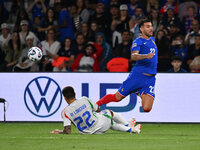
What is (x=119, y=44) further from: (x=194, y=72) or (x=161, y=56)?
(x=194, y=72)

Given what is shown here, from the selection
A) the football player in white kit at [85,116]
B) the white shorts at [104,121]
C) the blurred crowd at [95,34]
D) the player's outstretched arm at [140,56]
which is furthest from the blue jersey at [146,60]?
the blurred crowd at [95,34]

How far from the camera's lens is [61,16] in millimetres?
Answer: 17469

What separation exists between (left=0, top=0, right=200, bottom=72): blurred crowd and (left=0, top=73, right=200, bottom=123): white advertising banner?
753mm

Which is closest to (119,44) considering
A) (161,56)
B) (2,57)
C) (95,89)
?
(161,56)

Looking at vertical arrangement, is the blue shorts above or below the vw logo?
above

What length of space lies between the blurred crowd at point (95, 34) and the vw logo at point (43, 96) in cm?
157

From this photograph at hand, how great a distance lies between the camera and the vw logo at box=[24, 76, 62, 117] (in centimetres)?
1373

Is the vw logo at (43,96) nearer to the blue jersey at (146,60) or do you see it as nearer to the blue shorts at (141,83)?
the blue shorts at (141,83)

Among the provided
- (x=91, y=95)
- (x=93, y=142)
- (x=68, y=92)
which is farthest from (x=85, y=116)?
(x=91, y=95)

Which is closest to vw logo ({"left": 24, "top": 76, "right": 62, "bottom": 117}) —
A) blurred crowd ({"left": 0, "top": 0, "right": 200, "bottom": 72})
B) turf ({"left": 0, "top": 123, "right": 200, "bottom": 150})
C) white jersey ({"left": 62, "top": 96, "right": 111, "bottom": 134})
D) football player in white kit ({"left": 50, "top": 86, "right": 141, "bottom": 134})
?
blurred crowd ({"left": 0, "top": 0, "right": 200, "bottom": 72})

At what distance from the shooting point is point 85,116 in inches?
381

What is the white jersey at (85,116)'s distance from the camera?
382 inches

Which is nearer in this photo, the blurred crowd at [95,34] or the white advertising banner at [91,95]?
the white advertising banner at [91,95]

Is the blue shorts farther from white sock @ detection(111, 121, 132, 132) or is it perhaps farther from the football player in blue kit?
white sock @ detection(111, 121, 132, 132)
